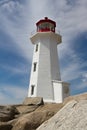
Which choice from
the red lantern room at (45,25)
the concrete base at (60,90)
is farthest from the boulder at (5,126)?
the red lantern room at (45,25)

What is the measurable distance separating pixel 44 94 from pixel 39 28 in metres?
8.44

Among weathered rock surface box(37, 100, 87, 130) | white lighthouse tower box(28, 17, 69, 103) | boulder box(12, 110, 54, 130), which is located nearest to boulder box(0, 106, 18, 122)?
boulder box(12, 110, 54, 130)

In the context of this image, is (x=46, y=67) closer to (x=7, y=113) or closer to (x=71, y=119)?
(x=7, y=113)

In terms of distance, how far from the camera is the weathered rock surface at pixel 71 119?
443cm

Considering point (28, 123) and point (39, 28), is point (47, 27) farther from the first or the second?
point (28, 123)

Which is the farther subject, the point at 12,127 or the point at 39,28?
the point at 39,28

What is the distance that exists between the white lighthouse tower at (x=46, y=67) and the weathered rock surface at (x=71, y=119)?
699 inches

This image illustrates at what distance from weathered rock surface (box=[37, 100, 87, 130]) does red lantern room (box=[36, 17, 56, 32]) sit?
75.6 ft

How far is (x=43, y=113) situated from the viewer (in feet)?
26.6

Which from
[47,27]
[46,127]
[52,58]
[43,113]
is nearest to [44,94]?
[52,58]

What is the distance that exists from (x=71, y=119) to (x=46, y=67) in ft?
65.6

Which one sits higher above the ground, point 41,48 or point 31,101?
point 41,48

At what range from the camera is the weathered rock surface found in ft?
14.5

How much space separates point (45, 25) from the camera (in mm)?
28125
